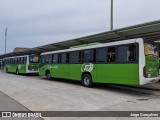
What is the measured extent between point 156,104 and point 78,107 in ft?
10.1

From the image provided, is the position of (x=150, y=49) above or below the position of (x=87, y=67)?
above

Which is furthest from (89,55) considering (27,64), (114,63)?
(27,64)

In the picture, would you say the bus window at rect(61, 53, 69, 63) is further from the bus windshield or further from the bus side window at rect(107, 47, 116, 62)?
the bus windshield

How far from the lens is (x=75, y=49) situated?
49.2 ft

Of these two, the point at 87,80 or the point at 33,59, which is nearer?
the point at 87,80

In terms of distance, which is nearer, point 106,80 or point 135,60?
point 135,60

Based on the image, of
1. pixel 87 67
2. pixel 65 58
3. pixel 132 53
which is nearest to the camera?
pixel 132 53

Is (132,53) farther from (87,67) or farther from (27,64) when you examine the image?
(27,64)

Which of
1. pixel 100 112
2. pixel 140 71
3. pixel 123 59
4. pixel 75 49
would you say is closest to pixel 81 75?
pixel 75 49

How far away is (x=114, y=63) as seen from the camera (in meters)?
11.4

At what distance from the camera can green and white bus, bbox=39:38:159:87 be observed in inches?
399

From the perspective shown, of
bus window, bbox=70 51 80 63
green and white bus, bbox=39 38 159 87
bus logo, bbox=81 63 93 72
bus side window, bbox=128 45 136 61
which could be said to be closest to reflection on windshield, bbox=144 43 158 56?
green and white bus, bbox=39 38 159 87

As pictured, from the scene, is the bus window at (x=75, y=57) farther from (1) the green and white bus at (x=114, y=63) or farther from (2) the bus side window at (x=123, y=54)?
(2) the bus side window at (x=123, y=54)

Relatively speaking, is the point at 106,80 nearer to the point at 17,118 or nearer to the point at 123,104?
the point at 123,104
